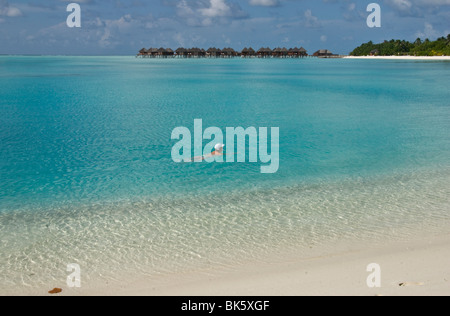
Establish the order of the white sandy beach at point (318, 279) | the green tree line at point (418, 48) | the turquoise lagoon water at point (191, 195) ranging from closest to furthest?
1. the white sandy beach at point (318, 279)
2. the turquoise lagoon water at point (191, 195)
3. the green tree line at point (418, 48)

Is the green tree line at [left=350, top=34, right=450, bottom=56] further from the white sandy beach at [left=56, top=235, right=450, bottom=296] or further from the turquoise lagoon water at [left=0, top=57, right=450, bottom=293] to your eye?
the white sandy beach at [left=56, top=235, right=450, bottom=296]

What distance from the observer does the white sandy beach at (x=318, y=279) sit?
6164 mm

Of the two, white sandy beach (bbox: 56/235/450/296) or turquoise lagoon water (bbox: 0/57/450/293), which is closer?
white sandy beach (bbox: 56/235/450/296)

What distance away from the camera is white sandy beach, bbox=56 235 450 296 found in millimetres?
6164

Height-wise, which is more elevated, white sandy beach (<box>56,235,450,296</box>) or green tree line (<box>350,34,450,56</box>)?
green tree line (<box>350,34,450,56</box>)

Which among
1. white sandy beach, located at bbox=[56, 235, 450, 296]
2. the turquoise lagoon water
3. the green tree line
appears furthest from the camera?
the green tree line

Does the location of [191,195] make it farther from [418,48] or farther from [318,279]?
[418,48]

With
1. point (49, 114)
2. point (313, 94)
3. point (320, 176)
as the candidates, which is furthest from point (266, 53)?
point (320, 176)

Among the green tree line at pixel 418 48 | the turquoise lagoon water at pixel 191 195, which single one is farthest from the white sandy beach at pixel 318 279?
the green tree line at pixel 418 48

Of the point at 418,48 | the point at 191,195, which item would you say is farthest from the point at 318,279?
the point at 418,48

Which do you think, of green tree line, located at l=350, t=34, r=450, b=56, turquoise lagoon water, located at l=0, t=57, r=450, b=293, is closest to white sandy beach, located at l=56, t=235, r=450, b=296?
turquoise lagoon water, located at l=0, t=57, r=450, b=293

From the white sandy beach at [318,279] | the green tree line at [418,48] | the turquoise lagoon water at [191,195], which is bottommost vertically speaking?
the white sandy beach at [318,279]

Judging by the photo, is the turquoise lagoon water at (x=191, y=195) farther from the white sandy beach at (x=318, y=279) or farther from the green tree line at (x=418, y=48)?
the green tree line at (x=418, y=48)

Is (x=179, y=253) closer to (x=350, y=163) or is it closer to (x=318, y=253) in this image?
(x=318, y=253)
